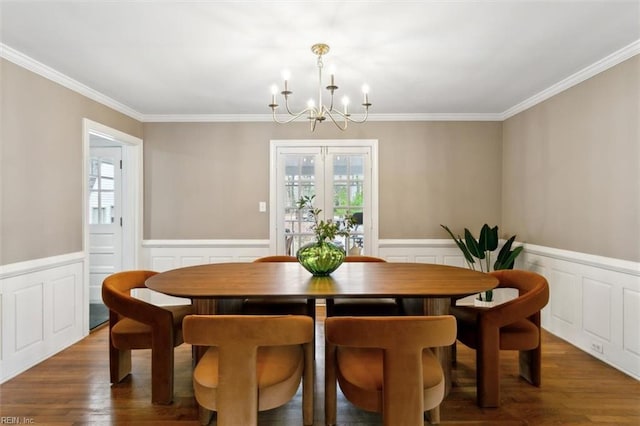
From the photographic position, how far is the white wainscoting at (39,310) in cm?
241

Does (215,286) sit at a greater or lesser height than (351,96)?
lesser

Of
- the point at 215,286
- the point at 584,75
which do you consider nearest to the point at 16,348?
the point at 215,286

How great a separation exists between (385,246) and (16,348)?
11.6 feet

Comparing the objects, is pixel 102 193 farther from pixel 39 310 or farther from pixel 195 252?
pixel 39 310

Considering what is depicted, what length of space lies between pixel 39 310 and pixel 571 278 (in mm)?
4505

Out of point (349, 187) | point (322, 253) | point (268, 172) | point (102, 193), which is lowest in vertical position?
point (322, 253)

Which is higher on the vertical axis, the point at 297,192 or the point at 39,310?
the point at 297,192

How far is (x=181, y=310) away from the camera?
2.35 metres

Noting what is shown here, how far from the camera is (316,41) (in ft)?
7.57

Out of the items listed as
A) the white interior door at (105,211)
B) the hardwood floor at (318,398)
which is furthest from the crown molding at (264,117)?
the hardwood floor at (318,398)

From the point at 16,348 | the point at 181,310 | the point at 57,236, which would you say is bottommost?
the point at 16,348

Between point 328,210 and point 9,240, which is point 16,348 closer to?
point 9,240

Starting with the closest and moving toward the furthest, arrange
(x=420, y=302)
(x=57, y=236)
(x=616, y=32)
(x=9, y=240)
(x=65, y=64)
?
(x=420, y=302), (x=616, y=32), (x=9, y=240), (x=65, y=64), (x=57, y=236)

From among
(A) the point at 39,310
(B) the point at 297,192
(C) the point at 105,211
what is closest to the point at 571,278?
(B) the point at 297,192
